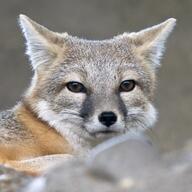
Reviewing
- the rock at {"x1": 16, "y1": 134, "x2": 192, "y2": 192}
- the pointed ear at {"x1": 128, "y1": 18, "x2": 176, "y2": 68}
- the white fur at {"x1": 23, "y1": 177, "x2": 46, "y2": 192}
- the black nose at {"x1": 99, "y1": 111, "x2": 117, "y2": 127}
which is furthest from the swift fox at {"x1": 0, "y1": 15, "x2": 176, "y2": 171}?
the rock at {"x1": 16, "y1": 134, "x2": 192, "y2": 192}

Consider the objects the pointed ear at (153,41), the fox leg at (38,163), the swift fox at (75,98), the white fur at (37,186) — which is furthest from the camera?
the pointed ear at (153,41)

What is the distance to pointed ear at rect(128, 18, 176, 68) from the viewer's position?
10.4 m

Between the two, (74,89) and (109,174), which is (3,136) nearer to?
(74,89)

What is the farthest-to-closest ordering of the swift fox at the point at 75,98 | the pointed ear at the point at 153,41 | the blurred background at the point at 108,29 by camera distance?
1. the blurred background at the point at 108,29
2. the pointed ear at the point at 153,41
3. the swift fox at the point at 75,98

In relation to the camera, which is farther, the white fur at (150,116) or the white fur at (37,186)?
the white fur at (150,116)

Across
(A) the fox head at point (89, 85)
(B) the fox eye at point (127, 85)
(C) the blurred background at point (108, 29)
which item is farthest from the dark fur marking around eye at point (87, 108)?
(C) the blurred background at point (108, 29)

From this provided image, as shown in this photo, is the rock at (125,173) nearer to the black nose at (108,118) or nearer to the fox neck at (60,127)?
the black nose at (108,118)

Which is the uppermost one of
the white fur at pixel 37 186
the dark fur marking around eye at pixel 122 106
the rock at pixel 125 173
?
the dark fur marking around eye at pixel 122 106

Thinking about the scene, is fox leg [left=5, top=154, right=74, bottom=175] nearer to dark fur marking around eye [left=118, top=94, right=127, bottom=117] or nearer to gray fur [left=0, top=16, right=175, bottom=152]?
gray fur [left=0, top=16, right=175, bottom=152]

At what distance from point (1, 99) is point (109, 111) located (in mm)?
8893

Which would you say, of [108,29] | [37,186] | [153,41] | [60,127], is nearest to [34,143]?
[60,127]

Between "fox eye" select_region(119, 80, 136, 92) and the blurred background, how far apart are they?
7.82 metres

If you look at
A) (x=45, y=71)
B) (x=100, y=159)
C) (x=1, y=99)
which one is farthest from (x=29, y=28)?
(x=1, y=99)

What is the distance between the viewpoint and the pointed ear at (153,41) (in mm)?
10352
